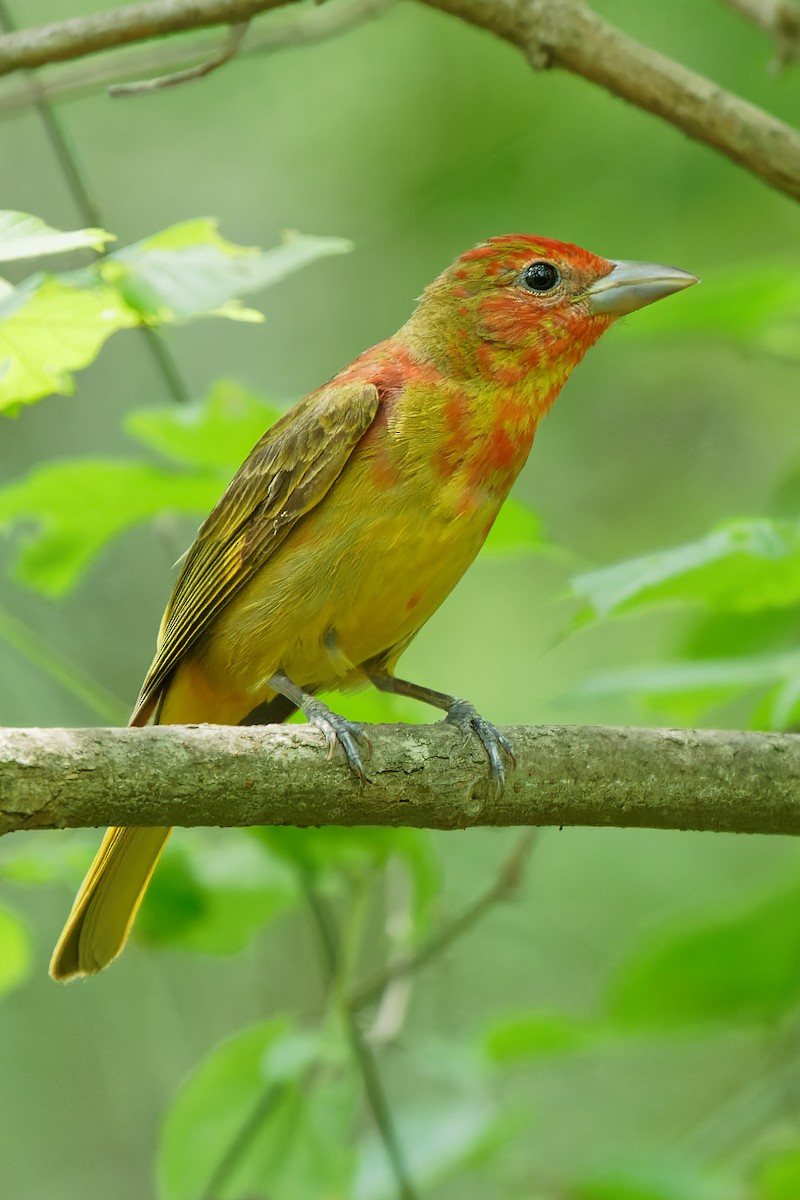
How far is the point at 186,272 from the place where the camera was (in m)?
2.44

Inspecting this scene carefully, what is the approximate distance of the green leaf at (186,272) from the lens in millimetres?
2354

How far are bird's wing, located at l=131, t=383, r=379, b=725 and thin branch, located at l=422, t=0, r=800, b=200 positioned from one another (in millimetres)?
940

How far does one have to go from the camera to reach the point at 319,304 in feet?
31.8

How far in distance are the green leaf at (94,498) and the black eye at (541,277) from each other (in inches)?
42.2

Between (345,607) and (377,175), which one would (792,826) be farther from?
(377,175)

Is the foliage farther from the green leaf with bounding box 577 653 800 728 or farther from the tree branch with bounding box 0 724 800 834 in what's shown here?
the green leaf with bounding box 577 653 800 728

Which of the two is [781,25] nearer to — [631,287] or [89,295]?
[631,287]

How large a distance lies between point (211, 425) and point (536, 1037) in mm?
1707

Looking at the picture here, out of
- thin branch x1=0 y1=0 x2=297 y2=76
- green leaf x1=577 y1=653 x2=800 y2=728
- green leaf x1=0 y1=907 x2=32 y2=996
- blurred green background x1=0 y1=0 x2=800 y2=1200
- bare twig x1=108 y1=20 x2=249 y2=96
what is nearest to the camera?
green leaf x1=577 y1=653 x2=800 y2=728

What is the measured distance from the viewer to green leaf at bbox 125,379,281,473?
3436 millimetres

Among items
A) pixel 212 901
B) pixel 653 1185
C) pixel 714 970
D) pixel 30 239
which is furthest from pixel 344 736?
pixel 653 1185

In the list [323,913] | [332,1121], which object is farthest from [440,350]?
[332,1121]

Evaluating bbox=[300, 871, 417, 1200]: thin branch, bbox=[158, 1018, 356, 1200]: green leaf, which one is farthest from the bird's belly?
bbox=[158, 1018, 356, 1200]: green leaf

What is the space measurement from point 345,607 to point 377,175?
5908 mm
